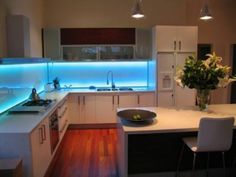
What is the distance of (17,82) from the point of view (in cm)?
367

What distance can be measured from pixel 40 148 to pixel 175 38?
3539 millimetres

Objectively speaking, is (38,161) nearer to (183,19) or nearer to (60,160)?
(60,160)

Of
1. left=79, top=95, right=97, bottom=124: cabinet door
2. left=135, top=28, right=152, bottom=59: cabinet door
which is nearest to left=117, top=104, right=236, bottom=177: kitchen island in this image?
left=79, top=95, right=97, bottom=124: cabinet door

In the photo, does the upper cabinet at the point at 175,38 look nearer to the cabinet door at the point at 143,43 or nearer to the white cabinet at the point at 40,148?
the cabinet door at the point at 143,43

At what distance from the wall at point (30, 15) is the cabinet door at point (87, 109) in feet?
4.43

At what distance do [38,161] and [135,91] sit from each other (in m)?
2.85

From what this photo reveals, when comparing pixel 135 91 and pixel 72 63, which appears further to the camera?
pixel 72 63

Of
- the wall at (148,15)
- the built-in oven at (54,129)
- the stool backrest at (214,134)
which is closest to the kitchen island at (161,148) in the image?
the stool backrest at (214,134)

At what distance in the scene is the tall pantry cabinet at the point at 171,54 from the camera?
4.87 metres

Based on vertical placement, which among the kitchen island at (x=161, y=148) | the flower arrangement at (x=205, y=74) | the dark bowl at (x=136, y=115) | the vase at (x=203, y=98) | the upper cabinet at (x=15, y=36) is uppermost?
the upper cabinet at (x=15, y=36)

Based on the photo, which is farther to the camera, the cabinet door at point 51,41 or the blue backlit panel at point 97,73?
the blue backlit panel at point 97,73

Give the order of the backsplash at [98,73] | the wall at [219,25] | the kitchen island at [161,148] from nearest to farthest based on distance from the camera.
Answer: the kitchen island at [161,148], the backsplash at [98,73], the wall at [219,25]

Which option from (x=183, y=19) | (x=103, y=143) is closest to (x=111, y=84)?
(x=103, y=143)

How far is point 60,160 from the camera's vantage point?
11.7 feet
